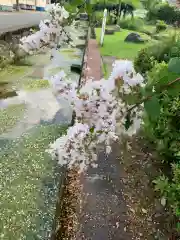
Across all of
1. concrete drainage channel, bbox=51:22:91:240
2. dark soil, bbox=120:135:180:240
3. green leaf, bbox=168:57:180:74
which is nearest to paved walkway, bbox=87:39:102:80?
dark soil, bbox=120:135:180:240

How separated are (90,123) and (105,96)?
13 cm

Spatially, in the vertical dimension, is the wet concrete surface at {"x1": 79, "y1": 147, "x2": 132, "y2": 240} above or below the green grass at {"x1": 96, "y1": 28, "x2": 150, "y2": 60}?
above

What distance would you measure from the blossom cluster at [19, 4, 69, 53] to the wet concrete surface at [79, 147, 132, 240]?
1.43 metres

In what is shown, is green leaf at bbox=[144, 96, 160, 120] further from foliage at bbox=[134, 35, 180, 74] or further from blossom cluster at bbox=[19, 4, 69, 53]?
foliage at bbox=[134, 35, 180, 74]

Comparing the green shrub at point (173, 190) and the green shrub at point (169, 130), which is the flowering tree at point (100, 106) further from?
the green shrub at point (169, 130)

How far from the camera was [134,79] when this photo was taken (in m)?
1.31

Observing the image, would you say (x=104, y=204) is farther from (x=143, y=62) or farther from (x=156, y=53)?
(x=156, y=53)

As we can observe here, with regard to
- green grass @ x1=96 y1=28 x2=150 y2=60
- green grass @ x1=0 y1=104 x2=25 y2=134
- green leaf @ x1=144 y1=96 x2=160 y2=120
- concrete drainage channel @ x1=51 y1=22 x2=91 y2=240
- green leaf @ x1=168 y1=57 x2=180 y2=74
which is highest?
green leaf @ x1=168 y1=57 x2=180 y2=74

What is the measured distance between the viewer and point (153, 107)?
98 cm

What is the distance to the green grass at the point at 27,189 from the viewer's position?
3.36 m

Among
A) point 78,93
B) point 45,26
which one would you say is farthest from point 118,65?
point 45,26

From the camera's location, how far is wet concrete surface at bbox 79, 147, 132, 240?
8.55ft

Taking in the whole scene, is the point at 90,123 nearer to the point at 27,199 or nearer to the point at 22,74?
the point at 27,199

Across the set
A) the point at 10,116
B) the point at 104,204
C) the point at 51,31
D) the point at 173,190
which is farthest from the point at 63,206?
the point at 10,116
